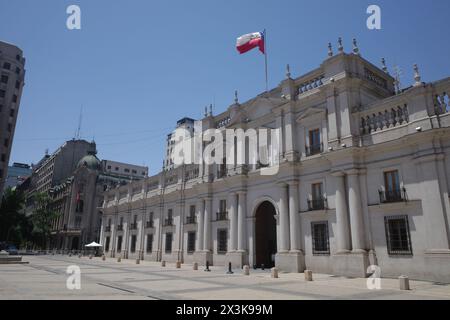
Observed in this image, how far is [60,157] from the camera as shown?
9600 centimetres

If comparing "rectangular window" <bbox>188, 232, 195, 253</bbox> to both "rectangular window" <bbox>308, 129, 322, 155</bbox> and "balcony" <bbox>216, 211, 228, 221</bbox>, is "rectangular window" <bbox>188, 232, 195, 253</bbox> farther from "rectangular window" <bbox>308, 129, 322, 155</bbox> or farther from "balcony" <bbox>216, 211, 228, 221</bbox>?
"rectangular window" <bbox>308, 129, 322, 155</bbox>

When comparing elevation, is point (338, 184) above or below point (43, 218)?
below

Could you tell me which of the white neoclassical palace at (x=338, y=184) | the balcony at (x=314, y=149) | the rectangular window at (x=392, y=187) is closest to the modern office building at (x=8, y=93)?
the white neoclassical palace at (x=338, y=184)

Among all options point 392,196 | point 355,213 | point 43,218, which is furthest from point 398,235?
point 43,218

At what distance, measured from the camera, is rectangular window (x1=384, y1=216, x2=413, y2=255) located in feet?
64.7

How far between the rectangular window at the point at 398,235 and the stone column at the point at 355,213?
1536 mm

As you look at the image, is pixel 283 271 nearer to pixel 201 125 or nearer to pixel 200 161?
pixel 200 161

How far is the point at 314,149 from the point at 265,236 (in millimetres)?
10113

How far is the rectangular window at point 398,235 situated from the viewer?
1973 centimetres

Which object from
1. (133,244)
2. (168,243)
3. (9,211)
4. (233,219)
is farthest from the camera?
(9,211)

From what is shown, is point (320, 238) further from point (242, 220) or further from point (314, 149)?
point (242, 220)

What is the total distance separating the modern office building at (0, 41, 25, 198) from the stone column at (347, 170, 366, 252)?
6379 cm

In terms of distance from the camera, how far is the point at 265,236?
31.2 meters
